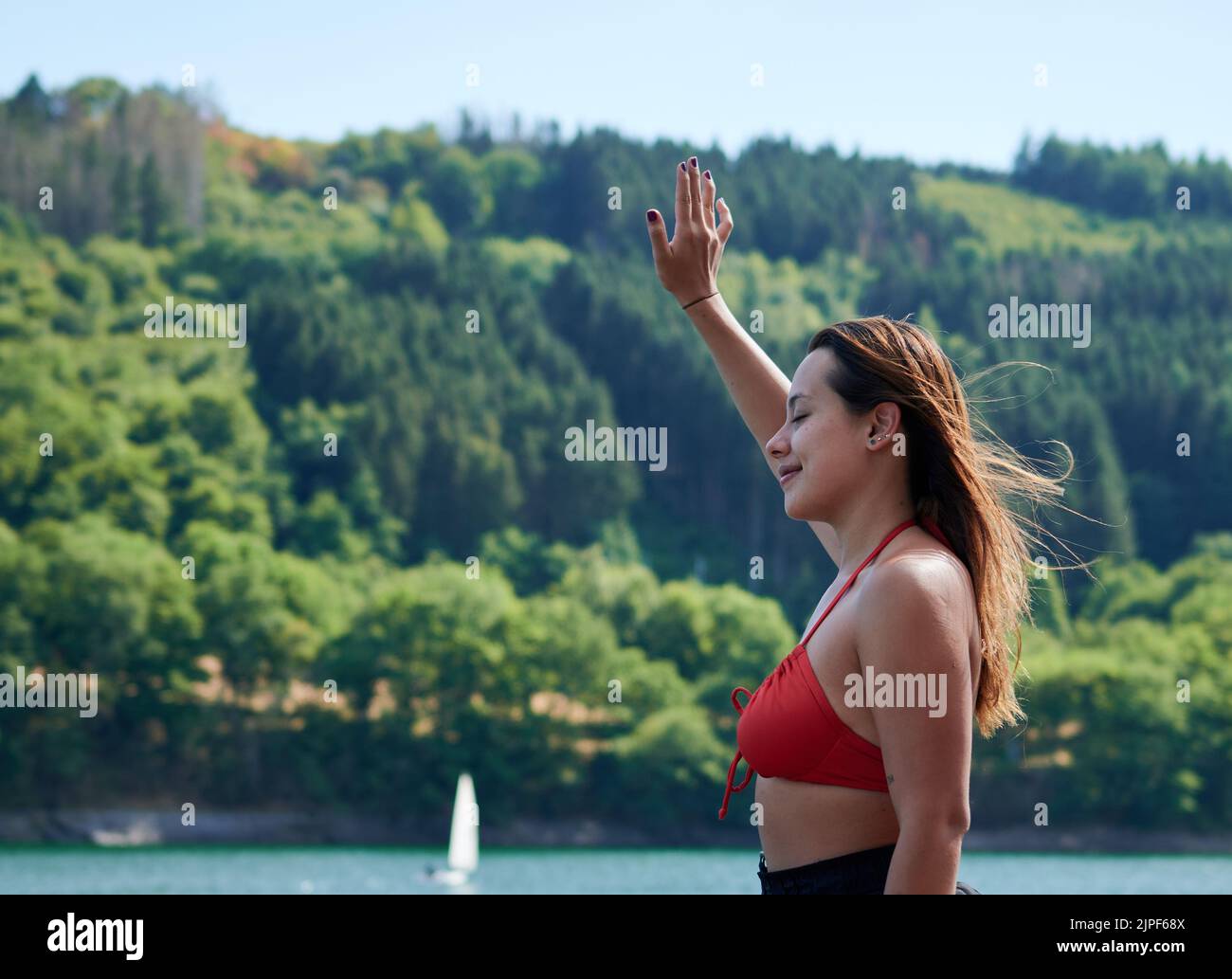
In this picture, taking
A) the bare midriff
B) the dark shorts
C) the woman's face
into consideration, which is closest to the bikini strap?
the woman's face

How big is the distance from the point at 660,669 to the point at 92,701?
73.5 ft

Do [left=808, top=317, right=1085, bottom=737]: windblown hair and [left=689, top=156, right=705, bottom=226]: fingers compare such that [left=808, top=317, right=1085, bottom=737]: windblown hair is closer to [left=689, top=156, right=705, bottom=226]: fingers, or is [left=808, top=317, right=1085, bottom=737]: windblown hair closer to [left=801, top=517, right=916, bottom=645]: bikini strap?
[left=801, top=517, right=916, bottom=645]: bikini strap

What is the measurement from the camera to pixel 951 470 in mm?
2807

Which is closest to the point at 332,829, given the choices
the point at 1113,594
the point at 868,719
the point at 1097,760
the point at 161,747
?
the point at 161,747

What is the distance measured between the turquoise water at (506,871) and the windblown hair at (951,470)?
4364 cm

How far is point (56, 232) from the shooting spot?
353 ft

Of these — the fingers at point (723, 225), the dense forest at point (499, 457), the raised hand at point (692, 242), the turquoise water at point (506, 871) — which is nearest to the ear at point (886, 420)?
the raised hand at point (692, 242)

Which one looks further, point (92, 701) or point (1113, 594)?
point (1113, 594)

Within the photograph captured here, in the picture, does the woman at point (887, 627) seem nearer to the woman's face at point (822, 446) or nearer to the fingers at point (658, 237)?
the woman's face at point (822, 446)

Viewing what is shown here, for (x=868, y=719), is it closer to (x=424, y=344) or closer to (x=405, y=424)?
(x=405, y=424)

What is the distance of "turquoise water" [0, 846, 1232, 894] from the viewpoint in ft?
160

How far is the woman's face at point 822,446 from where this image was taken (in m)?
2.82

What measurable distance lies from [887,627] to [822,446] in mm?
419

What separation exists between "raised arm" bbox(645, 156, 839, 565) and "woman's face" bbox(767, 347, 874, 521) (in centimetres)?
53
